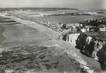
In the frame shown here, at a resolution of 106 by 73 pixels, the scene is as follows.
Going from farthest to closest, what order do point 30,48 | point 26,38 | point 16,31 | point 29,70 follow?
point 16,31
point 26,38
point 30,48
point 29,70

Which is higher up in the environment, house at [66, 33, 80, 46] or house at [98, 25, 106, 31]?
house at [98, 25, 106, 31]

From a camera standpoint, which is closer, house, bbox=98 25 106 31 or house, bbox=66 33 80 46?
house, bbox=66 33 80 46

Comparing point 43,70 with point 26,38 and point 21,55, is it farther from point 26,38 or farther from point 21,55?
point 26,38

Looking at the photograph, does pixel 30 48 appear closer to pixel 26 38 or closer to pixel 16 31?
pixel 26 38

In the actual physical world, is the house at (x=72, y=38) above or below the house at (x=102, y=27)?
below

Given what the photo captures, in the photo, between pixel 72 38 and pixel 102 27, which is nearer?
pixel 72 38

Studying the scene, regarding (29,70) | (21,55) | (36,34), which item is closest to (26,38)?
(36,34)

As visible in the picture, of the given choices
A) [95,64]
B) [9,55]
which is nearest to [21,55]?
[9,55]

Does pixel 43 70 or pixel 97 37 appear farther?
pixel 97 37

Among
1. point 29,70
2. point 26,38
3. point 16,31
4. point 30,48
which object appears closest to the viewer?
point 29,70

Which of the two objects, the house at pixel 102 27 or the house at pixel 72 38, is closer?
the house at pixel 72 38
